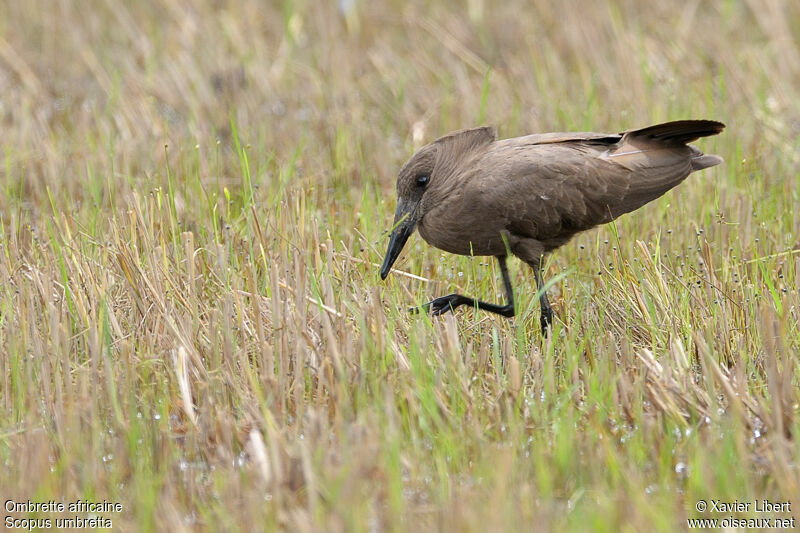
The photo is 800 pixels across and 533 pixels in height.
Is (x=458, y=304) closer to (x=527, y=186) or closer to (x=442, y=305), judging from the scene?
(x=442, y=305)

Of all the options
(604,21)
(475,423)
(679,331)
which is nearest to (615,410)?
(475,423)

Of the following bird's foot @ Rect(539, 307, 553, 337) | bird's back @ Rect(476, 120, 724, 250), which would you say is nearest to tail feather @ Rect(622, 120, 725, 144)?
bird's back @ Rect(476, 120, 724, 250)

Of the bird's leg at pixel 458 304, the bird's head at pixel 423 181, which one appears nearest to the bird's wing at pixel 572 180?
the bird's head at pixel 423 181

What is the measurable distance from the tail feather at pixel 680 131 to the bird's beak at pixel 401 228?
914mm

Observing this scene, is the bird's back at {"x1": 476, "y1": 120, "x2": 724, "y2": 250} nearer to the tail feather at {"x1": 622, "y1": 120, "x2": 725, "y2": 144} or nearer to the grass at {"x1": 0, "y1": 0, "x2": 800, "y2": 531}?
the tail feather at {"x1": 622, "y1": 120, "x2": 725, "y2": 144}

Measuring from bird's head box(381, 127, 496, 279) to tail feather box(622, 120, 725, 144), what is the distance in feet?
2.29

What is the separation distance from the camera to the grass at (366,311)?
293 cm

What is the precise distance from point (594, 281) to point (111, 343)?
199 centimetres

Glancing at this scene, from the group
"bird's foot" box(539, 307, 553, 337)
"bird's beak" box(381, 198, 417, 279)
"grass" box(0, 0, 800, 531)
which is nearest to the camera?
"grass" box(0, 0, 800, 531)

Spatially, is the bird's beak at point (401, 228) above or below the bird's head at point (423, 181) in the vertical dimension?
below

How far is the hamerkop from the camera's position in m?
4.36

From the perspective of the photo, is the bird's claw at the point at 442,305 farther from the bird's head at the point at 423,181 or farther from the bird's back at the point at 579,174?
the bird's back at the point at 579,174

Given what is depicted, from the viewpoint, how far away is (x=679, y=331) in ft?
13.4

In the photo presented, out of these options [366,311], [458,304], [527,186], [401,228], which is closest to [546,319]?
[458,304]
